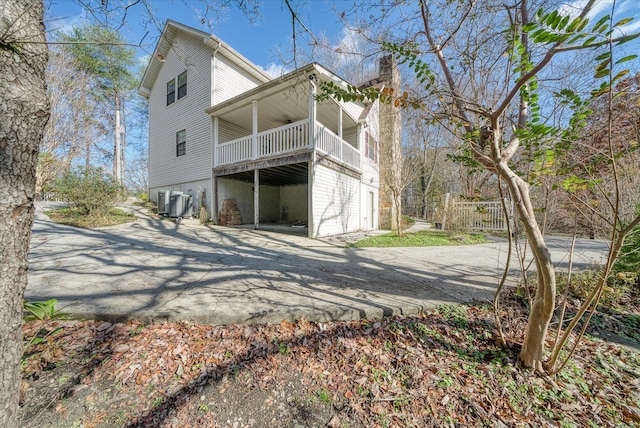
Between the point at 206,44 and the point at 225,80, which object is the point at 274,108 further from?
the point at 206,44

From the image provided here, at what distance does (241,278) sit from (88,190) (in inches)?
287

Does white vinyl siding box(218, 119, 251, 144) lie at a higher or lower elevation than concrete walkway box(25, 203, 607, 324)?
higher

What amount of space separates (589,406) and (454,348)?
814 mm

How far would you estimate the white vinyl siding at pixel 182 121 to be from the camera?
9.74 metres

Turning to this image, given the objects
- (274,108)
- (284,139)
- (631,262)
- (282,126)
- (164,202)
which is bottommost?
(631,262)

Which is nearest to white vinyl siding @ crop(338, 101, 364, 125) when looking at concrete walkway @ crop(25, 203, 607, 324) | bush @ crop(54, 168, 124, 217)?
concrete walkway @ crop(25, 203, 607, 324)

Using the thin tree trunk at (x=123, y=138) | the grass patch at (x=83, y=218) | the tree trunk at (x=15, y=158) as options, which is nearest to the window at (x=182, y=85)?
the grass patch at (x=83, y=218)

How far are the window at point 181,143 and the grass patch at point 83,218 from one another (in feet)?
12.3

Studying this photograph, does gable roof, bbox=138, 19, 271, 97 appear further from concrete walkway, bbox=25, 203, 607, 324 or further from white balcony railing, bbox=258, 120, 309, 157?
concrete walkway, bbox=25, 203, 607, 324

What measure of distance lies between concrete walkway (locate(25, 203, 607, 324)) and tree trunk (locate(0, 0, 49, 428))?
93 cm

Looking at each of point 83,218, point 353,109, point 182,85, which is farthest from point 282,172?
point 182,85

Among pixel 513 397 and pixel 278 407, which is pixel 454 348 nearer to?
pixel 513 397

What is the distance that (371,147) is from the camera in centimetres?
1222

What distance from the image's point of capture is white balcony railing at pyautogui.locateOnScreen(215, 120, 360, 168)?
736cm
